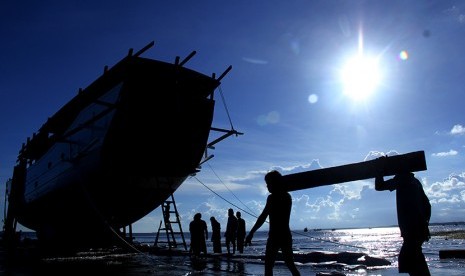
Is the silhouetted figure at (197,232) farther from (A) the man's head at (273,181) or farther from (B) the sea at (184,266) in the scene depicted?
(A) the man's head at (273,181)

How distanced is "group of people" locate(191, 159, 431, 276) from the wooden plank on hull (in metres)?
0.11

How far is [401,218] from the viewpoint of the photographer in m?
4.94

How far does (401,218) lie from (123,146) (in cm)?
1226

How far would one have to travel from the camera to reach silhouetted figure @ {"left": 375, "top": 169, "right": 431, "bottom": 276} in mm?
4773

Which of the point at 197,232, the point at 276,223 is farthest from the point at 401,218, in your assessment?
the point at 197,232

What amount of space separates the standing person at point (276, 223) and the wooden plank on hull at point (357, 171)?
2.25 feet

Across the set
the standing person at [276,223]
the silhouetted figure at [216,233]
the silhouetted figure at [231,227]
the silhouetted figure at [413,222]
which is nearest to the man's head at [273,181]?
the standing person at [276,223]

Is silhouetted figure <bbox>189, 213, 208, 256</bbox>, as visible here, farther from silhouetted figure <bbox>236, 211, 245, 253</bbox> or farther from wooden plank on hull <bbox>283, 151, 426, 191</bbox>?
wooden plank on hull <bbox>283, 151, 426, 191</bbox>

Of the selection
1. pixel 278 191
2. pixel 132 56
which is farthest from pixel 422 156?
pixel 132 56

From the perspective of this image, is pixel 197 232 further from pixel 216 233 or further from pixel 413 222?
pixel 413 222

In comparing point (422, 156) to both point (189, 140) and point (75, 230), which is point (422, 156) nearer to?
point (189, 140)

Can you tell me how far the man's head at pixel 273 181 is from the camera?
5535 mm

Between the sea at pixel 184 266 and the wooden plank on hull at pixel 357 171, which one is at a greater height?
the wooden plank on hull at pixel 357 171

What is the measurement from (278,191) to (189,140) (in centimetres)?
1196
